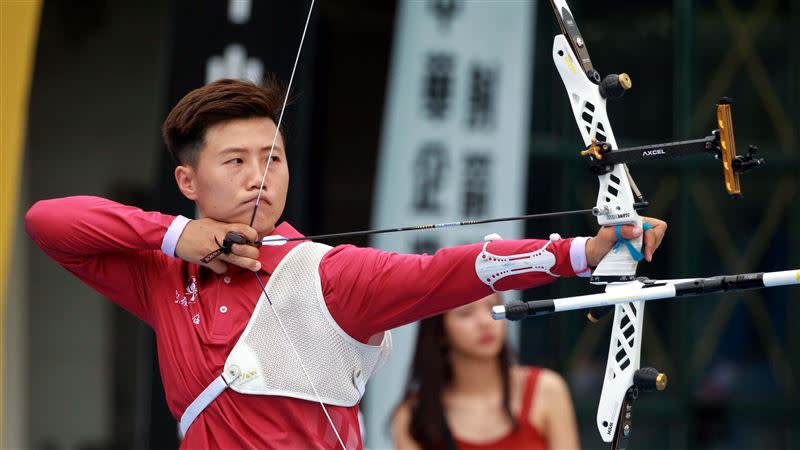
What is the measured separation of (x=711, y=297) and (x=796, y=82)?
4.00 feet

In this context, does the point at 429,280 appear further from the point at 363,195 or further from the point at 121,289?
the point at 363,195

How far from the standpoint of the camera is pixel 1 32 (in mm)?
4922

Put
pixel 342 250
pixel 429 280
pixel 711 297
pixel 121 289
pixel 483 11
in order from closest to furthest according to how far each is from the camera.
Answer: pixel 429 280, pixel 342 250, pixel 121 289, pixel 483 11, pixel 711 297

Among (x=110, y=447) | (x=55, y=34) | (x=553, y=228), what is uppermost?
(x=55, y=34)

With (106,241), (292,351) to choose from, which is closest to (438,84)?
(106,241)

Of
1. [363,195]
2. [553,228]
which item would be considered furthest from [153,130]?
[553,228]

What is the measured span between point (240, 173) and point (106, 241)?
0.36 metres

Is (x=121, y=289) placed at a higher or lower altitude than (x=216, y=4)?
lower

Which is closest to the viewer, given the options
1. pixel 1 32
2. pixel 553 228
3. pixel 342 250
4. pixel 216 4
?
pixel 342 250

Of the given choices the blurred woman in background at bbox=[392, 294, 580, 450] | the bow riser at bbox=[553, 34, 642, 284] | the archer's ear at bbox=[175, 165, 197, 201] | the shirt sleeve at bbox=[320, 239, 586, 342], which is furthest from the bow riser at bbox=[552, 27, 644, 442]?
the blurred woman in background at bbox=[392, 294, 580, 450]

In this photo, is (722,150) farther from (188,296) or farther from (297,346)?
(188,296)

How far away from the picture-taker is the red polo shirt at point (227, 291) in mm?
2746

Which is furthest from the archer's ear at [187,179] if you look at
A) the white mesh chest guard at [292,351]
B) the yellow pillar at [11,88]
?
the yellow pillar at [11,88]

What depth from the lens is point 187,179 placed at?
123 inches
